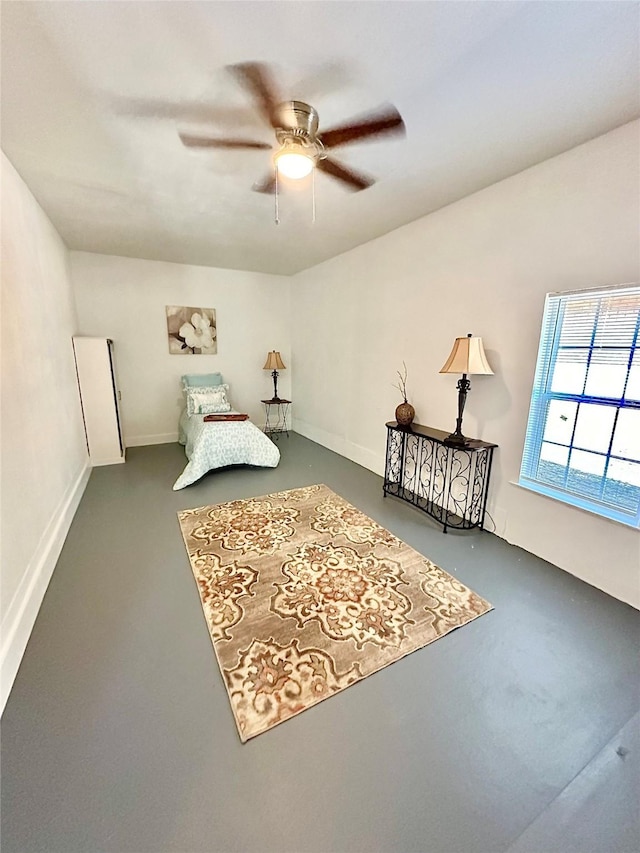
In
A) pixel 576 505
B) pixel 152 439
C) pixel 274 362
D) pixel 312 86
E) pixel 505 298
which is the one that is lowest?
pixel 152 439

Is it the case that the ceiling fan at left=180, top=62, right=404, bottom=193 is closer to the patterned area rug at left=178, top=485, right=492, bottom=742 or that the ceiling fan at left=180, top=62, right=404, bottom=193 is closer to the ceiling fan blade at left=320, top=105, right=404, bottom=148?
the ceiling fan blade at left=320, top=105, right=404, bottom=148

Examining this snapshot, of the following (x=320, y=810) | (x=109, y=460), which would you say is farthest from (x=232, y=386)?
(x=320, y=810)

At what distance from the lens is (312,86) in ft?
5.28

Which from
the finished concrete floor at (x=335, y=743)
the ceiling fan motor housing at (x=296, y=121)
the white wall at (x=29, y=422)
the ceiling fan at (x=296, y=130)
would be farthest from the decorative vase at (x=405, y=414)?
the white wall at (x=29, y=422)

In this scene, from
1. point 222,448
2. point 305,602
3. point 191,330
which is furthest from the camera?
point 191,330

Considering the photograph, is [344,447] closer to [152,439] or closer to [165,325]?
[152,439]

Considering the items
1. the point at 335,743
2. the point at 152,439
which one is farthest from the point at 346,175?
the point at 152,439

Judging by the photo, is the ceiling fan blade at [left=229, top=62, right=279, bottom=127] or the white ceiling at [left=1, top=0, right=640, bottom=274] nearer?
the white ceiling at [left=1, top=0, right=640, bottom=274]

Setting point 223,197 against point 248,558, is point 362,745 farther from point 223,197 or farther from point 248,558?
point 223,197

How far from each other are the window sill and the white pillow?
3.72 m

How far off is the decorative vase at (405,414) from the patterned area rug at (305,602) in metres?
0.99

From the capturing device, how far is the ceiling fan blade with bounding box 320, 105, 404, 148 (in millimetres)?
1623

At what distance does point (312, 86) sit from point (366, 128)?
0.31 meters

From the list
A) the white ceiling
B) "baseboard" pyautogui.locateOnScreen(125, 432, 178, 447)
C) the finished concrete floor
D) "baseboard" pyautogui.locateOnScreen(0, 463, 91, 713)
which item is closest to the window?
the finished concrete floor
